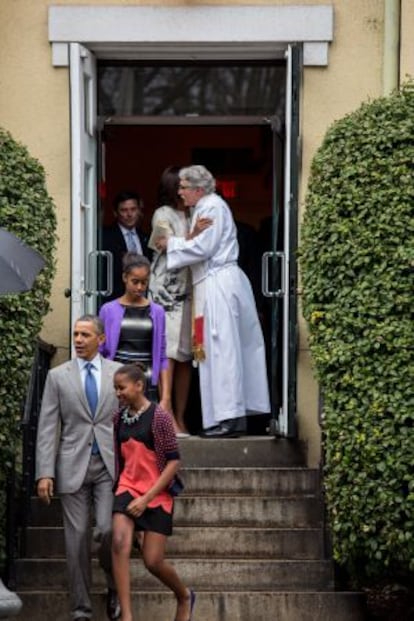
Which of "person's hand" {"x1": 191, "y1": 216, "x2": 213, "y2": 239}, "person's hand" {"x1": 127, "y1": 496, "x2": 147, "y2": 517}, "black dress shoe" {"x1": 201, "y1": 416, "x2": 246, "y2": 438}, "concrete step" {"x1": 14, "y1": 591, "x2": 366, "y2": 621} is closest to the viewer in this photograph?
"person's hand" {"x1": 127, "y1": 496, "x2": 147, "y2": 517}

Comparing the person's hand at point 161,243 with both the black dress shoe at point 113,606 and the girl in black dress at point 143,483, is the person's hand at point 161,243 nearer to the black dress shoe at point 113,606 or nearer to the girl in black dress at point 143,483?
the girl in black dress at point 143,483

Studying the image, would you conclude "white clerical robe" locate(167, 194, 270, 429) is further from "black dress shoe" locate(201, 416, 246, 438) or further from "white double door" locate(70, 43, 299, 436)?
"white double door" locate(70, 43, 299, 436)

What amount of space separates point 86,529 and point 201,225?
2.76m

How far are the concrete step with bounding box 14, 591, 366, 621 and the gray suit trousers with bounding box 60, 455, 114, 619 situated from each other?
38cm

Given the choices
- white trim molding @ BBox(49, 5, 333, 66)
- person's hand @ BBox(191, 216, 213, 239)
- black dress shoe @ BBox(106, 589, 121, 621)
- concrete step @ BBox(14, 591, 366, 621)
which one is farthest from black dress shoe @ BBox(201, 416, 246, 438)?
white trim molding @ BBox(49, 5, 333, 66)

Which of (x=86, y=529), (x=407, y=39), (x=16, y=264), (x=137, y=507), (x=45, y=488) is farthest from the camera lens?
(x=407, y=39)

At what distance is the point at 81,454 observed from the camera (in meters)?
12.5

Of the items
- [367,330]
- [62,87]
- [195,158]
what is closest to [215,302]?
[367,330]

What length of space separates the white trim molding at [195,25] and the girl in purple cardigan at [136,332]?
2.10 m

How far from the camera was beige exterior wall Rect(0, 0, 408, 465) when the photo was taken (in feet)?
48.7

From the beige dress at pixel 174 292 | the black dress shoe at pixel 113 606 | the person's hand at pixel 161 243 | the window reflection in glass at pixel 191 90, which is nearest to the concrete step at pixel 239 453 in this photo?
the beige dress at pixel 174 292

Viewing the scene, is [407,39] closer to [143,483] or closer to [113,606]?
[143,483]

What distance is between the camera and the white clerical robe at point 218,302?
47.0 feet

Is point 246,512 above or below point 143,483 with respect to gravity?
below
